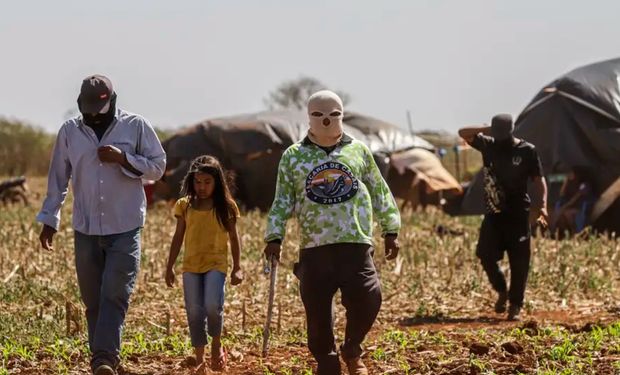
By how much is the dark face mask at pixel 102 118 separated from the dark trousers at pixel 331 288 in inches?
56.6

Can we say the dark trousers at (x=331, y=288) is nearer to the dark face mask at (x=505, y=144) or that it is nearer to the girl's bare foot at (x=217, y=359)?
the girl's bare foot at (x=217, y=359)

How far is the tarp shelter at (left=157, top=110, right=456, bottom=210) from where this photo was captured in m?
19.9

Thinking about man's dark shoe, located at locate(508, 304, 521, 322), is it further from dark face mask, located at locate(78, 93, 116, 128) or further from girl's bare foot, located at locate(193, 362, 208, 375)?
dark face mask, located at locate(78, 93, 116, 128)

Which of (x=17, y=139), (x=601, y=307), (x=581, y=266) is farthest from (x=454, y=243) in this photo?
(x=17, y=139)

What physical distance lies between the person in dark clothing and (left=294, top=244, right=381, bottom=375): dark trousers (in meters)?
3.53

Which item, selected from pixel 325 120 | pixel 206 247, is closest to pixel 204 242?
pixel 206 247

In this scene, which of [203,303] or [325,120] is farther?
[203,303]

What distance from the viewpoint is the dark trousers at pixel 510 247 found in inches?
368

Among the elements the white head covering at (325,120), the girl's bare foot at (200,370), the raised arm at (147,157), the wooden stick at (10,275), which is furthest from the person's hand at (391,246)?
the wooden stick at (10,275)

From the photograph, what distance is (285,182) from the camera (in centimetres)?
600

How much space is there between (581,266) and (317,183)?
6.55 meters

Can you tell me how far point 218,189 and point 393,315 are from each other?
335 cm

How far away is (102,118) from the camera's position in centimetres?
660

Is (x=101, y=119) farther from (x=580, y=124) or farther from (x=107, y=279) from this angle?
(x=580, y=124)
